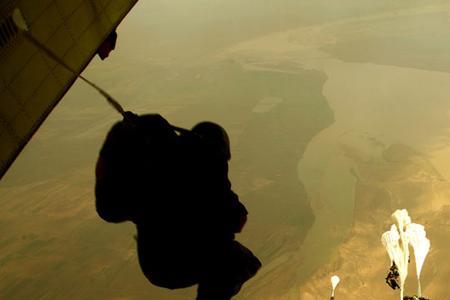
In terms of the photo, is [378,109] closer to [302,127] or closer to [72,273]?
[302,127]

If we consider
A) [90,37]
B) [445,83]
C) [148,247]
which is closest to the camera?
[148,247]

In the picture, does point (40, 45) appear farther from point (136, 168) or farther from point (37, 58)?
point (136, 168)

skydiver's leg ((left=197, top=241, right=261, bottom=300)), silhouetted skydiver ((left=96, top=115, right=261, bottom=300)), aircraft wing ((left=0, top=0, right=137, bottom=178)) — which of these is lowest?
skydiver's leg ((left=197, top=241, right=261, bottom=300))

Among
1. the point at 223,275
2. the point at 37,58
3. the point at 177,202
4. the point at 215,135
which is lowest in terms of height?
the point at 223,275

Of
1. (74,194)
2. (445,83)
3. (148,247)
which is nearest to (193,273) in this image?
(148,247)

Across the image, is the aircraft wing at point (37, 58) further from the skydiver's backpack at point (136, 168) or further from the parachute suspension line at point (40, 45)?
the skydiver's backpack at point (136, 168)

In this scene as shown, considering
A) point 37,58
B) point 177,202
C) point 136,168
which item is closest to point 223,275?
point 177,202

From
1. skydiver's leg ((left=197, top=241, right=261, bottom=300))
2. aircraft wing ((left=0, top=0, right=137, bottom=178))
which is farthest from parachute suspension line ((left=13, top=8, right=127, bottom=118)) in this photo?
skydiver's leg ((left=197, top=241, right=261, bottom=300))

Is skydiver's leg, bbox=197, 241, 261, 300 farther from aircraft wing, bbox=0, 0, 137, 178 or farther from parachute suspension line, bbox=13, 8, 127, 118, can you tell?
aircraft wing, bbox=0, 0, 137, 178
